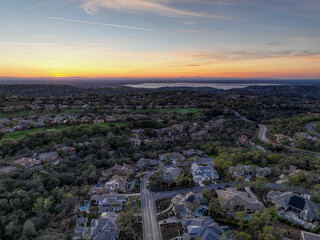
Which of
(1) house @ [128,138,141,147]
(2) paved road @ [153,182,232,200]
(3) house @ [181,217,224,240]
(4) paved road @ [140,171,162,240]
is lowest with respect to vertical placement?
(4) paved road @ [140,171,162,240]

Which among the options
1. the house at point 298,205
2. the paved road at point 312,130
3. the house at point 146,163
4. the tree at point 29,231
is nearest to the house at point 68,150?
the house at point 146,163

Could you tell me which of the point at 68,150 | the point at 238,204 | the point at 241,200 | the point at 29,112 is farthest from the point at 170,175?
the point at 29,112

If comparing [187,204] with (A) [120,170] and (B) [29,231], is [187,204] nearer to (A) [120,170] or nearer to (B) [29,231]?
(A) [120,170]

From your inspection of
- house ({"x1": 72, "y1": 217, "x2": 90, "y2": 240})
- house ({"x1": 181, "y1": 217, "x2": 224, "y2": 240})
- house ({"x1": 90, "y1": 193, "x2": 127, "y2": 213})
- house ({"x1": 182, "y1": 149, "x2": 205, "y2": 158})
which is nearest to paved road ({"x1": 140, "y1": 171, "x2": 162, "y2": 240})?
house ({"x1": 90, "y1": 193, "x2": 127, "y2": 213})

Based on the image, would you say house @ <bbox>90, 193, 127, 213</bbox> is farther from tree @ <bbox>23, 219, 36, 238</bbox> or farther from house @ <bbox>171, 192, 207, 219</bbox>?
tree @ <bbox>23, 219, 36, 238</bbox>

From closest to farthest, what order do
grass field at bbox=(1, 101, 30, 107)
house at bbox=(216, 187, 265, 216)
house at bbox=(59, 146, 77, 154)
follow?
house at bbox=(216, 187, 265, 216) < house at bbox=(59, 146, 77, 154) < grass field at bbox=(1, 101, 30, 107)

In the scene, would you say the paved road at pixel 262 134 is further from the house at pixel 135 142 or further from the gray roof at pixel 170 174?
the house at pixel 135 142

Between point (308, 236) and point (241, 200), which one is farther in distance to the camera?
point (241, 200)
